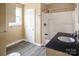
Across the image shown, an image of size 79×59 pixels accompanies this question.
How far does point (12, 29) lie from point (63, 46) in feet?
2.29

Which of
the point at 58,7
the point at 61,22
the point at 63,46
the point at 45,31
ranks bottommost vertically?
the point at 63,46

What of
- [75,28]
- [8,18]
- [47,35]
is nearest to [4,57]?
[8,18]

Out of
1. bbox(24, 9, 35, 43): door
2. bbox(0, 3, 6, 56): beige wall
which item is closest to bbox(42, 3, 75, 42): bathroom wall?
bbox(24, 9, 35, 43): door

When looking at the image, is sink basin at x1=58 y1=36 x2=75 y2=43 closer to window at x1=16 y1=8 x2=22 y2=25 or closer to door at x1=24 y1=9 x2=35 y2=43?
door at x1=24 y1=9 x2=35 y2=43

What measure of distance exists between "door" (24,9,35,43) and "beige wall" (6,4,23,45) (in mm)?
85

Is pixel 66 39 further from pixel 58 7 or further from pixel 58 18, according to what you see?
pixel 58 7

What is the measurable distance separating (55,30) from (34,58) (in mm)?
457

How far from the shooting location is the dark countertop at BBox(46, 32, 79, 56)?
3.75 feet

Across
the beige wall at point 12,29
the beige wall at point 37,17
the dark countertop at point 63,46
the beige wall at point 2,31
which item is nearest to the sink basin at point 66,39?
the dark countertop at point 63,46

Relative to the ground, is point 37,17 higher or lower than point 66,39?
higher

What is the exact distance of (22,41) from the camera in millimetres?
1279

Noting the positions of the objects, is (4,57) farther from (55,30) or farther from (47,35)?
(55,30)

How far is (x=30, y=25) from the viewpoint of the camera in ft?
4.23

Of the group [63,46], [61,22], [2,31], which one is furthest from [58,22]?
[2,31]
